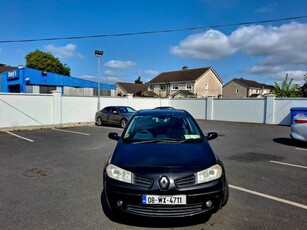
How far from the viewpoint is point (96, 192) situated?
168 inches

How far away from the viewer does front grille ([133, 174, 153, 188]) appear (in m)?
2.85

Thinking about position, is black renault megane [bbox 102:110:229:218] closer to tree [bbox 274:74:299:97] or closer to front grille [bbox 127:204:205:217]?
front grille [bbox 127:204:205:217]

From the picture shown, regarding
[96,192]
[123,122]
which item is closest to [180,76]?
[123,122]

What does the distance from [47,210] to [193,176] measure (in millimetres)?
2331

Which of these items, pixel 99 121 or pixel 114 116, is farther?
pixel 99 121

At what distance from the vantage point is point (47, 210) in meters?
3.54

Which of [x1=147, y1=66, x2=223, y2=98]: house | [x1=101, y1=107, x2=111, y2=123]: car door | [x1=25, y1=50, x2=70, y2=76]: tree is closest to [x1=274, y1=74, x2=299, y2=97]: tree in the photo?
[x1=147, y1=66, x2=223, y2=98]: house

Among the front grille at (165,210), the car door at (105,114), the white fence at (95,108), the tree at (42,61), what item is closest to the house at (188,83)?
the white fence at (95,108)

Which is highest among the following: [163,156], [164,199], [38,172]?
Answer: [163,156]

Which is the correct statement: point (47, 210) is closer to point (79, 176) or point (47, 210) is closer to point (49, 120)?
point (79, 176)

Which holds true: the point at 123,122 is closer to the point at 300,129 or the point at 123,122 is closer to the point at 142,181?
the point at 300,129

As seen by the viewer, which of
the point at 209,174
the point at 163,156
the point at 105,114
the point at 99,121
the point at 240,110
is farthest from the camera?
the point at 240,110

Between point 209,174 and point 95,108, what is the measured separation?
16.5 meters

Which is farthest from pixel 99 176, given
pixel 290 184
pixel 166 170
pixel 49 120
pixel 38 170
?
pixel 49 120
